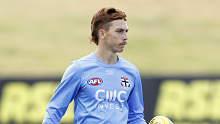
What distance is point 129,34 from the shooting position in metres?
29.3

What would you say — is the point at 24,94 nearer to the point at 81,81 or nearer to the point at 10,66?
the point at 81,81

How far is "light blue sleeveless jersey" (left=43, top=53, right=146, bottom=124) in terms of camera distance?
5875 mm

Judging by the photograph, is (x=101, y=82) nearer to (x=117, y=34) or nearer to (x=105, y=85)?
(x=105, y=85)

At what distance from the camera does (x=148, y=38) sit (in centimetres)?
2906

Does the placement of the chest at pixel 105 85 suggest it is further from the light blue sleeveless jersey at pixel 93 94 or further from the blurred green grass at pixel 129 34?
the blurred green grass at pixel 129 34

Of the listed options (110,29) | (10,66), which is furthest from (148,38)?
(110,29)

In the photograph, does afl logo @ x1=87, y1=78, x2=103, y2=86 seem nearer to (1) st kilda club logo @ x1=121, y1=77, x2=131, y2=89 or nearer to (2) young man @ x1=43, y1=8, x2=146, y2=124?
(2) young man @ x1=43, y1=8, x2=146, y2=124

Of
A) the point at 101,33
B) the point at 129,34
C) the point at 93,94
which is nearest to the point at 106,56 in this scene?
the point at 101,33

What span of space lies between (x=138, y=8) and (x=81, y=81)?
2696 cm

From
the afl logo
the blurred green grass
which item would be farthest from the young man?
the blurred green grass

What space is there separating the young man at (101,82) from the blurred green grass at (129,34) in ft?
56.1

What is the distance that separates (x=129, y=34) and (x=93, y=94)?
23.5m

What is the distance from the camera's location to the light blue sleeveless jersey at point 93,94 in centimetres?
588

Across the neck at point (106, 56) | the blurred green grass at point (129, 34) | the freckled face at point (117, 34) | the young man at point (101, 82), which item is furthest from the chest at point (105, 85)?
the blurred green grass at point (129, 34)
